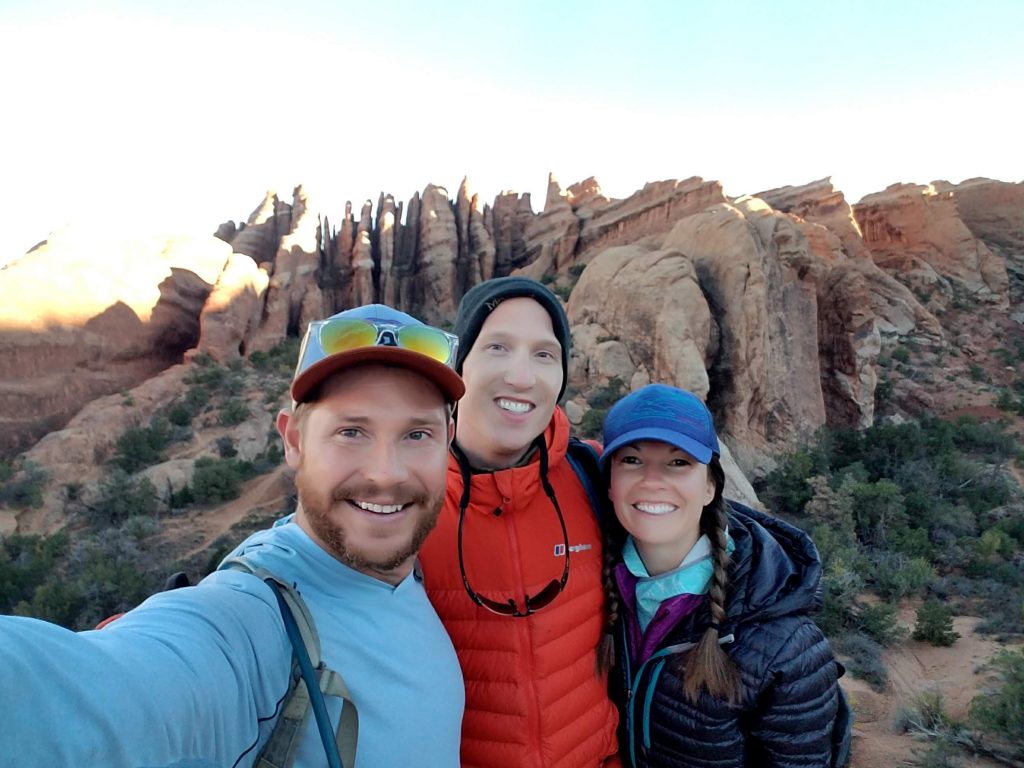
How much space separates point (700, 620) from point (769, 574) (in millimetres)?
270

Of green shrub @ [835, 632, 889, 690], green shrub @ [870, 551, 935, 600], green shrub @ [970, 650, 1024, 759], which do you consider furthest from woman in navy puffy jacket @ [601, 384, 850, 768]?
green shrub @ [870, 551, 935, 600]

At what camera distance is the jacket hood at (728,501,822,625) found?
5.48 ft

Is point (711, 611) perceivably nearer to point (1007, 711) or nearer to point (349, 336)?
point (349, 336)

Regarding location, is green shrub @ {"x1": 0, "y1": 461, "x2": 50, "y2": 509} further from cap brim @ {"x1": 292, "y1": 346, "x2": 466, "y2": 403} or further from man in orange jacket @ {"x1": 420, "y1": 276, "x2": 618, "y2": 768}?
cap brim @ {"x1": 292, "y1": 346, "x2": 466, "y2": 403}

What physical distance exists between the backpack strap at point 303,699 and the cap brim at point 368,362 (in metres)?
0.43

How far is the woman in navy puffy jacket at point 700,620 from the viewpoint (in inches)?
64.2

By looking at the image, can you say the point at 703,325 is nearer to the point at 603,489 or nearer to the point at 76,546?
the point at 603,489

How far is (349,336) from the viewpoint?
4.43 feet

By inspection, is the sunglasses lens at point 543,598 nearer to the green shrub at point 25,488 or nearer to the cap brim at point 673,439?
the cap brim at point 673,439

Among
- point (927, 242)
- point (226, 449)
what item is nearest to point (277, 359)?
point (226, 449)

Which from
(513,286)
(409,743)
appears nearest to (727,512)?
(513,286)

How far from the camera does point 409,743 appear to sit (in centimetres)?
113

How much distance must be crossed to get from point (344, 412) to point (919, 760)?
16.9ft

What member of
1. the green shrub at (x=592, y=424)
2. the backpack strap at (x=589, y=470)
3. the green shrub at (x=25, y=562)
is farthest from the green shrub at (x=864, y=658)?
the green shrub at (x=25, y=562)
